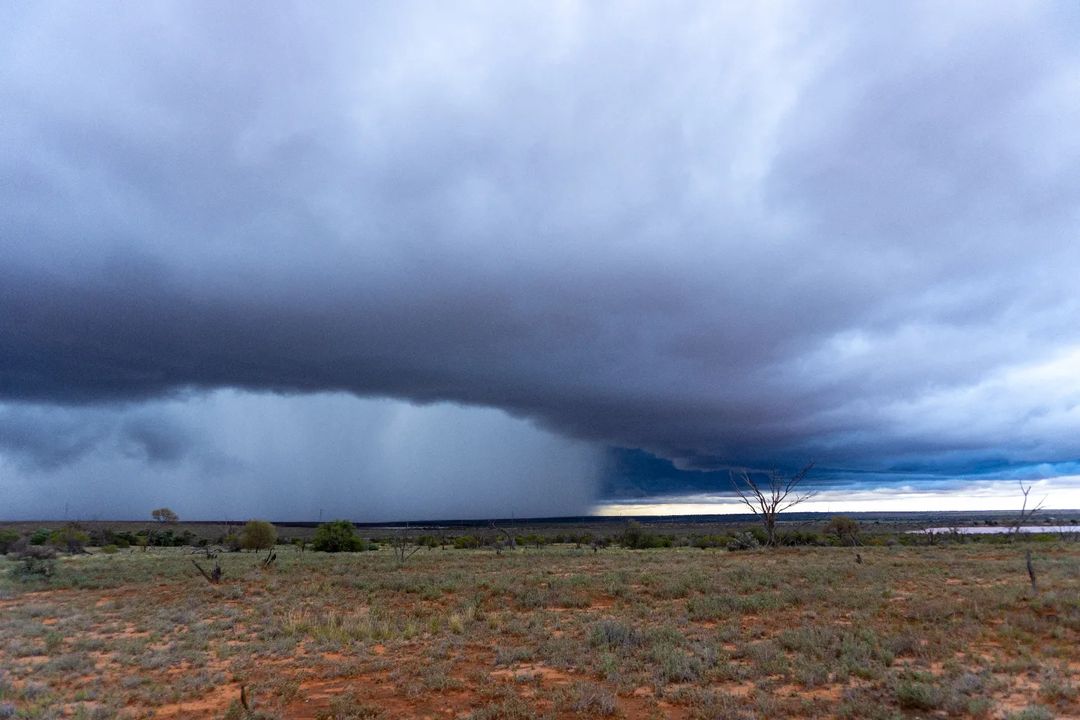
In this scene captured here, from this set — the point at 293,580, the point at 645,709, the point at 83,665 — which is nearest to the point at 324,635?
the point at 83,665

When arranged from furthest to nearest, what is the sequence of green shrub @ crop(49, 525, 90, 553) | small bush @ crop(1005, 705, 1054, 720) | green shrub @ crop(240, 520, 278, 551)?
green shrub @ crop(240, 520, 278, 551)
green shrub @ crop(49, 525, 90, 553)
small bush @ crop(1005, 705, 1054, 720)

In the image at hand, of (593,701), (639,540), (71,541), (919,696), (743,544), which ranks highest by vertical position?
(919,696)

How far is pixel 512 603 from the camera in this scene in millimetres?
22250

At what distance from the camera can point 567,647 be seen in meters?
15.2

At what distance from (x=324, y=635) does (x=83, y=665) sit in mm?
5436

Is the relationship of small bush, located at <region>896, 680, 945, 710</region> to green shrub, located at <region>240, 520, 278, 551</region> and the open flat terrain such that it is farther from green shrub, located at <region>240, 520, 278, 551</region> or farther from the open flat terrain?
green shrub, located at <region>240, 520, 278, 551</region>

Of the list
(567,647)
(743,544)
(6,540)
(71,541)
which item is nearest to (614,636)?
(567,647)

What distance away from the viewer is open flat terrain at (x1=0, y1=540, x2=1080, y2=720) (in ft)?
36.4

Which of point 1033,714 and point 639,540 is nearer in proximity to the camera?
point 1033,714

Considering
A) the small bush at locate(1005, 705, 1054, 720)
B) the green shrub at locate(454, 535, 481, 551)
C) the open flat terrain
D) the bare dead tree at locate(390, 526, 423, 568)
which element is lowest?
the green shrub at locate(454, 535, 481, 551)

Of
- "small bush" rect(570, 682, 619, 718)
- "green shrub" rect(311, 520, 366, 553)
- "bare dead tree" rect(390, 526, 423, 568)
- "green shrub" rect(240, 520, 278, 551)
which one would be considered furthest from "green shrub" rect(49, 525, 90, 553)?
"small bush" rect(570, 682, 619, 718)

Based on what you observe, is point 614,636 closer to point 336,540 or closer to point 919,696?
point 919,696

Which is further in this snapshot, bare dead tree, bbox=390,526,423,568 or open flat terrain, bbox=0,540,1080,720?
bare dead tree, bbox=390,526,423,568

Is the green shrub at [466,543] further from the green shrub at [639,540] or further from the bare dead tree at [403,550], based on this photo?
the green shrub at [639,540]
